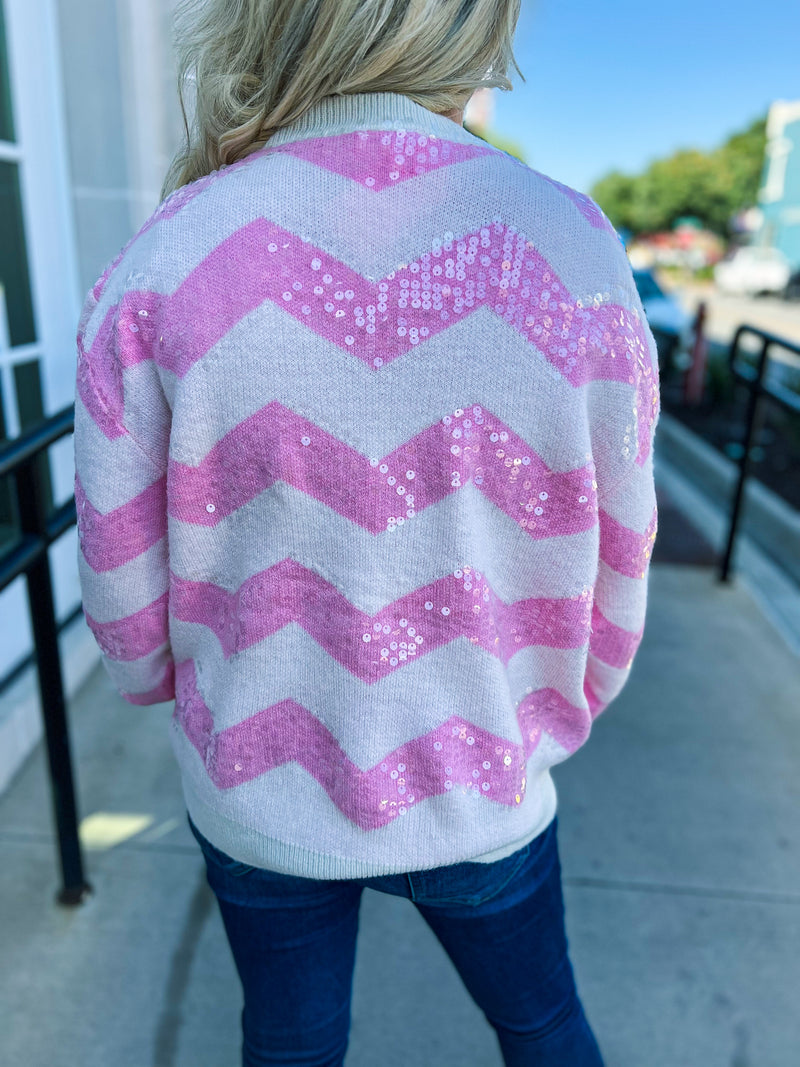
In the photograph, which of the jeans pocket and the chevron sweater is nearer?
the chevron sweater

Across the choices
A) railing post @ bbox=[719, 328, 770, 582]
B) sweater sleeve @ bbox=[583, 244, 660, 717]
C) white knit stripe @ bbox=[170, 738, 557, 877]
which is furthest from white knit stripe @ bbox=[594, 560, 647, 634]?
railing post @ bbox=[719, 328, 770, 582]

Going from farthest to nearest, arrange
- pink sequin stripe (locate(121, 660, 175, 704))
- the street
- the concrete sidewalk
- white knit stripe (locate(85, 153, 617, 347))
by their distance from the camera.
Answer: the street
the concrete sidewalk
pink sequin stripe (locate(121, 660, 175, 704))
white knit stripe (locate(85, 153, 617, 347))

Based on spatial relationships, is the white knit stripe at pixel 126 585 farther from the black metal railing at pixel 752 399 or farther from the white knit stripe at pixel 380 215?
the black metal railing at pixel 752 399

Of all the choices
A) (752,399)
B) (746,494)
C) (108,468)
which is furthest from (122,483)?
(746,494)

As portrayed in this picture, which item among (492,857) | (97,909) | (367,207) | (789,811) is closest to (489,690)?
(492,857)

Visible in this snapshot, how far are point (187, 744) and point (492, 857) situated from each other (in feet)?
1.23

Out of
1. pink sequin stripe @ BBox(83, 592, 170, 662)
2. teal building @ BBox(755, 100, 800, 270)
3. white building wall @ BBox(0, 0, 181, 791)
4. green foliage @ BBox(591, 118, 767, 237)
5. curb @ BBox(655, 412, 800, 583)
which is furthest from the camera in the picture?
green foliage @ BBox(591, 118, 767, 237)

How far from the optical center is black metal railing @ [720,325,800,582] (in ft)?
11.3

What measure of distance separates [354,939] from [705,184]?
3024 inches

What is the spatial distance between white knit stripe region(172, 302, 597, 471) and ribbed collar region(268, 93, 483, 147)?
0.18 metres

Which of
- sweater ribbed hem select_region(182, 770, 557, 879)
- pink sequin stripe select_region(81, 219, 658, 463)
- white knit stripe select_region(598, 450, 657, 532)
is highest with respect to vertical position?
pink sequin stripe select_region(81, 219, 658, 463)

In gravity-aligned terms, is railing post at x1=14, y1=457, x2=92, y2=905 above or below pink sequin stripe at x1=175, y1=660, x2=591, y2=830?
below

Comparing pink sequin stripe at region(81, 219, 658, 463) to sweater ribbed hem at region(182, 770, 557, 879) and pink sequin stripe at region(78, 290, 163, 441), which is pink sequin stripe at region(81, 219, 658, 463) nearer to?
pink sequin stripe at region(78, 290, 163, 441)

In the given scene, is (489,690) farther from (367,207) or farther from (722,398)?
(722,398)
